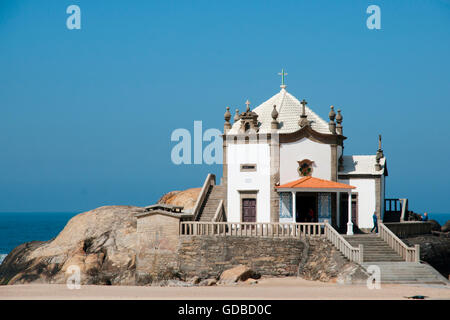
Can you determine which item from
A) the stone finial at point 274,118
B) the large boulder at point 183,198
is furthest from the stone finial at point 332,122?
the large boulder at point 183,198

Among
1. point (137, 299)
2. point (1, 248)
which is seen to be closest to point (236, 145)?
point (137, 299)

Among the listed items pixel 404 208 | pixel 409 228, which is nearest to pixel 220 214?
pixel 409 228

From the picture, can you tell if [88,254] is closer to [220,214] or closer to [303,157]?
[220,214]

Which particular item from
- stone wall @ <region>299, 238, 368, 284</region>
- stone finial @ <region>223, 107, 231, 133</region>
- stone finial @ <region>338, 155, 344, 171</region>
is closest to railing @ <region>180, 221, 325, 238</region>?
stone wall @ <region>299, 238, 368, 284</region>

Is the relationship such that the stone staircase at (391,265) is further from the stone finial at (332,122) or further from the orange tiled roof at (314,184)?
the stone finial at (332,122)

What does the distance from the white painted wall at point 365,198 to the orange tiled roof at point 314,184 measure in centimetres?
272

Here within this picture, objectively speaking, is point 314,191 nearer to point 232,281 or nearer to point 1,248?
→ point 232,281

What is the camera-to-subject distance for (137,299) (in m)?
29.8

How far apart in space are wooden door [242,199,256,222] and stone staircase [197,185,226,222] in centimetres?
149

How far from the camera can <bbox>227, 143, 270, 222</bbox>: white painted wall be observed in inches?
1647

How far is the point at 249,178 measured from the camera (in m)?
42.4

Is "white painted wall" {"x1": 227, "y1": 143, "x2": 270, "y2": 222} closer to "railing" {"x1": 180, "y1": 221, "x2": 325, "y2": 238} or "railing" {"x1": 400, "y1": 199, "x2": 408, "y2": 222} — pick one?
"railing" {"x1": 180, "y1": 221, "x2": 325, "y2": 238}

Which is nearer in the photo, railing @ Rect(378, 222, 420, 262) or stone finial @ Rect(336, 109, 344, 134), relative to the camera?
railing @ Rect(378, 222, 420, 262)

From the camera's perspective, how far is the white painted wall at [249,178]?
4184cm
